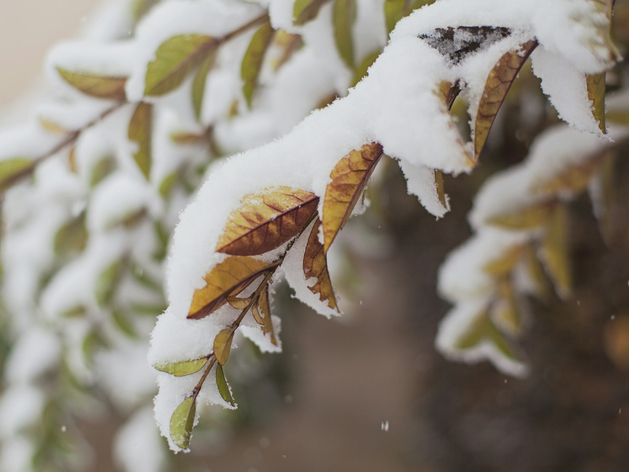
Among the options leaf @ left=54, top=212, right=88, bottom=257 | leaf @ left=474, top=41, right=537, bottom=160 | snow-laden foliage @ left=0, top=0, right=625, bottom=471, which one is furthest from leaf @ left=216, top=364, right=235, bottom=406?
leaf @ left=54, top=212, right=88, bottom=257

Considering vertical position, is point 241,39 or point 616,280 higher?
point 241,39

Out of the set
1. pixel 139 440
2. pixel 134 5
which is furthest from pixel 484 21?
pixel 139 440

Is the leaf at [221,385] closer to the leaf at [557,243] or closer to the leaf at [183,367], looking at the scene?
the leaf at [183,367]

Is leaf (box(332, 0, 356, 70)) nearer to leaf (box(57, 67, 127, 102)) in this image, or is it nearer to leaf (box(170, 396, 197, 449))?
leaf (box(57, 67, 127, 102))

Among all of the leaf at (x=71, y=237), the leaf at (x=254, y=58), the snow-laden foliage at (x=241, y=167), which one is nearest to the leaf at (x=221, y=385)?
the snow-laden foliage at (x=241, y=167)

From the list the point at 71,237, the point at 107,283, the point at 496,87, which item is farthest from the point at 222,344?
the point at 71,237

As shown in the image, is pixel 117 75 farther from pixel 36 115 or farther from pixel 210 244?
pixel 210 244
